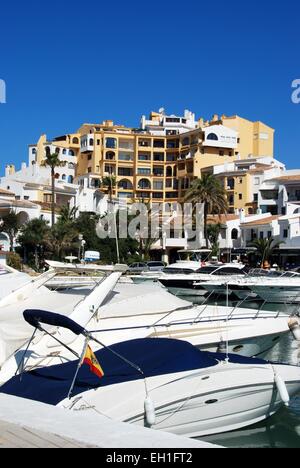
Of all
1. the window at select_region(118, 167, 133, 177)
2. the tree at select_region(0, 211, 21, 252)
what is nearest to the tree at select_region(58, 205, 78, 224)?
the tree at select_region(0, 211, 21, 252)

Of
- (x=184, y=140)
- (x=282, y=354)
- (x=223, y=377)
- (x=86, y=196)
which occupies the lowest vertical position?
(x=282, y=354)

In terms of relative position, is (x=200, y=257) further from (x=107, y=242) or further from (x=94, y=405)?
(x=94, y=405)

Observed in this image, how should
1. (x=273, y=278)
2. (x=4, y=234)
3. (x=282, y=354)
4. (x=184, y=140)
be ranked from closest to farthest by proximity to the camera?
(x=282, y=354), (x=273, y=278), (x=4, y=234), (x=184, y=140)

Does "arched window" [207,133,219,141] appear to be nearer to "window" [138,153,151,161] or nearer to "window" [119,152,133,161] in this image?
"window" [138,153,151,161]

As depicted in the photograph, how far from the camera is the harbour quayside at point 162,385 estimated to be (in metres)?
9.89

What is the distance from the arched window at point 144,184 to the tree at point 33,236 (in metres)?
43.9

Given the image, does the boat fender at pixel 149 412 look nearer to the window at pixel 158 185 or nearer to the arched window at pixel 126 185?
the window at pixel 158 185

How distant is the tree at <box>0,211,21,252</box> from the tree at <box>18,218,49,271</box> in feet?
2.60

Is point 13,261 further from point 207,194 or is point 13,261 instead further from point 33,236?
point 207,194

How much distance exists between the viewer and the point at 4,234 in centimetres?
6278

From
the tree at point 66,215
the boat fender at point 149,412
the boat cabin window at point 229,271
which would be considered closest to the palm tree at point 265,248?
the tree at point 66,215
